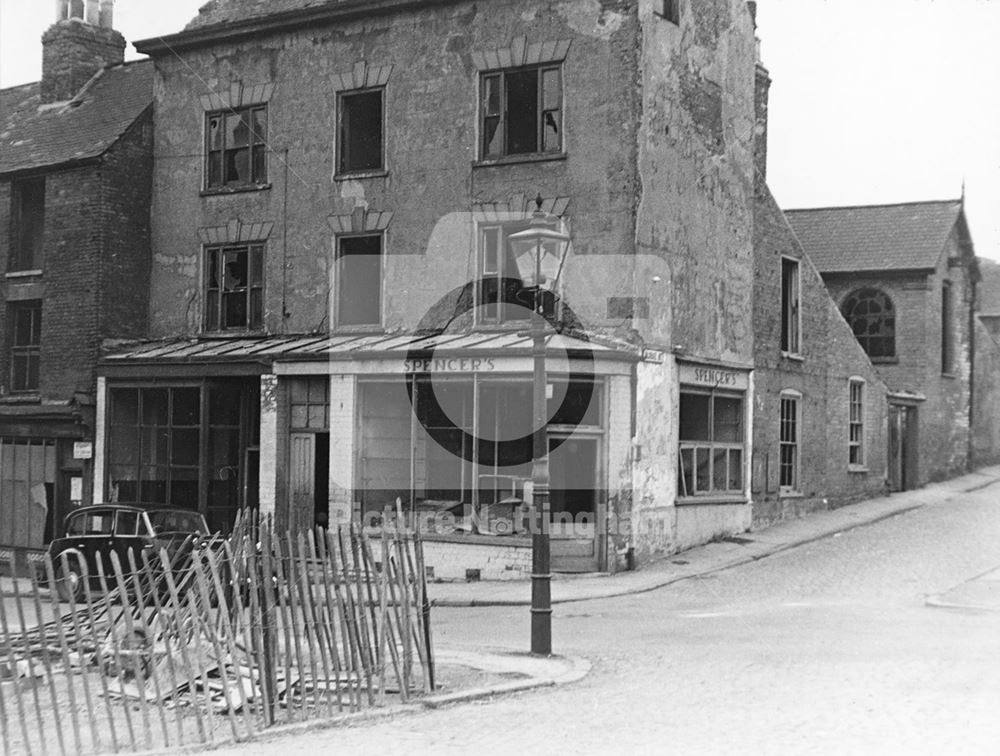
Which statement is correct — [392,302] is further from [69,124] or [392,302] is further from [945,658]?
[945,658]

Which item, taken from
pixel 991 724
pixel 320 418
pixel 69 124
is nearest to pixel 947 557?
pixel 320 418

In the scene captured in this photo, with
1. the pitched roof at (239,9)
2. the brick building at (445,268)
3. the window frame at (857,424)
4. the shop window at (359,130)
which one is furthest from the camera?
the window frame at (857,424)

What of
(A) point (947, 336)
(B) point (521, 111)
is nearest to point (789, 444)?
(B) point (521, 111)

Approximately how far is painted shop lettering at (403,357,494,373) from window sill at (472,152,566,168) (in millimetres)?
3651

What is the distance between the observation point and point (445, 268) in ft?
76.7

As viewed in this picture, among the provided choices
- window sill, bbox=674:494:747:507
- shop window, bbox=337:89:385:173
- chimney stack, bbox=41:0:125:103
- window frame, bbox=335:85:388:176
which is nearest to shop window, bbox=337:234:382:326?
window frame, bbox=335:85:388:176

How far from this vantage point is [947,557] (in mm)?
21859

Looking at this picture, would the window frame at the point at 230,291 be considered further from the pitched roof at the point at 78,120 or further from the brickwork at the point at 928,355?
the brickwork at the point at 928,355

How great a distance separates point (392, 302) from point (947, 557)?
10.6 m

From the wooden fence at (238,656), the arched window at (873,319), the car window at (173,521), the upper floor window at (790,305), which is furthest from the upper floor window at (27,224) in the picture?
the arched window at (873,319)

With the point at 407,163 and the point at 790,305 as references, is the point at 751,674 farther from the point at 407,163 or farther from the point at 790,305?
the point at 790,305

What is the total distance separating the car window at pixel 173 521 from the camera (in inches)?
790

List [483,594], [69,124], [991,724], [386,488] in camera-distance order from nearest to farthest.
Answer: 1. [991,724]
2. [483,594]
3. [386,488]
4. [69,124]

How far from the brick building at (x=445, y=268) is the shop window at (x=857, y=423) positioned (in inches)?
207
